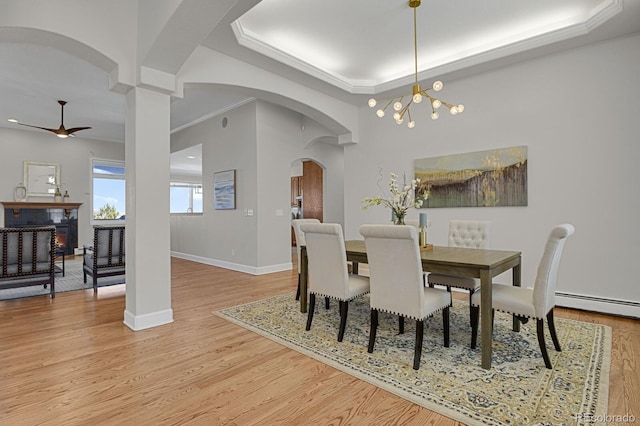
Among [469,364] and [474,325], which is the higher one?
[474,325]

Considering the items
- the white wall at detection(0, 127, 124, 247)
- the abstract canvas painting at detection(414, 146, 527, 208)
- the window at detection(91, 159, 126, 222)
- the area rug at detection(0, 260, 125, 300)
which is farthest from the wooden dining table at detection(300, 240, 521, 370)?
the window at detection(91, 159, 126, 222)

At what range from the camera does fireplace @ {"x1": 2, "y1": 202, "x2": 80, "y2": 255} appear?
24.1ft

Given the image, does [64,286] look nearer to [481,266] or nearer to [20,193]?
[20,193]

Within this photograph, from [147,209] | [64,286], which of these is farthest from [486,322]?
[64,286]

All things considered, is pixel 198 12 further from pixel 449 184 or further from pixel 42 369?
pixel 449 184

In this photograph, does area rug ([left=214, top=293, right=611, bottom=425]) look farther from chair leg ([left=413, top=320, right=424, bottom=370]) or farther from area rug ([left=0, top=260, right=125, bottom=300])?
area rug ([left=0, top=260, right=125, bottom=300])

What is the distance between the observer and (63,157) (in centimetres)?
800

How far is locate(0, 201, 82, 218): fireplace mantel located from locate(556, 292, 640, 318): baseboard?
32.5 feet

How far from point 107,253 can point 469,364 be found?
15.5ft

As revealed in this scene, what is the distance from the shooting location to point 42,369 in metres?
2.31

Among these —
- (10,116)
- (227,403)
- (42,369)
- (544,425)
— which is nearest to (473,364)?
(544,425)

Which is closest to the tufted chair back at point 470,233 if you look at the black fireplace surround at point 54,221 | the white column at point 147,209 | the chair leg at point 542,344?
the chair leg at point 542,344

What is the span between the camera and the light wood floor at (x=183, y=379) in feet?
5.85

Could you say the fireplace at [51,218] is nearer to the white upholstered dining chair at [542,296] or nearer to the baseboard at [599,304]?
the white upholstered dining chair at [542,296]
